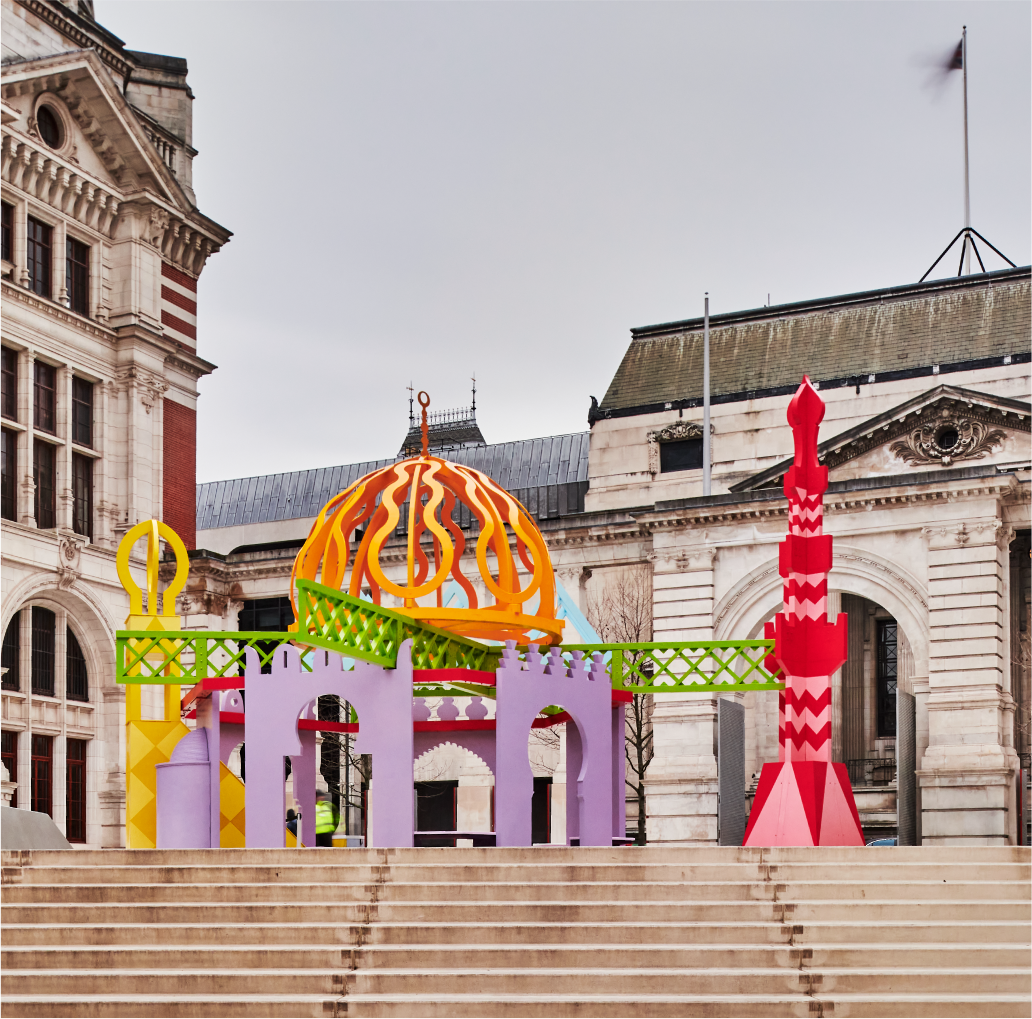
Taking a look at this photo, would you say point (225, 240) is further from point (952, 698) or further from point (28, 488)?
point (952, 698)

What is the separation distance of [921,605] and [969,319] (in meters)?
11.5

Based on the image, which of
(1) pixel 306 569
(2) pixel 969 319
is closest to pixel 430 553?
(2) pixel 969 319

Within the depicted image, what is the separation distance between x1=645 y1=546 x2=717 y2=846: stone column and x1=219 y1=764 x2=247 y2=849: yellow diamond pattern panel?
20.3 meters

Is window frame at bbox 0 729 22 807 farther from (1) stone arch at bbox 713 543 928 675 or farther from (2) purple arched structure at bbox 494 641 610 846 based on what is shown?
(2) purple arched structure at bbox 494 641 610 846

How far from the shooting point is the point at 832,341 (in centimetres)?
4988

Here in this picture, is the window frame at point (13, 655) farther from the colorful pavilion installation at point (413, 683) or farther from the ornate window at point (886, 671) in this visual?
the ornate window at point (886, 671)

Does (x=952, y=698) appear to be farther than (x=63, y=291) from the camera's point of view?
No

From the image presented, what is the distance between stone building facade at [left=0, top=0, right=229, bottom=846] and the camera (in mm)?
40750

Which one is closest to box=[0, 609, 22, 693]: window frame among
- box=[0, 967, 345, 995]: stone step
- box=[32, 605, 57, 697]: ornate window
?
box=[32, 605, 57, 697]: ornate window

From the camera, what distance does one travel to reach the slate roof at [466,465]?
54.0 m

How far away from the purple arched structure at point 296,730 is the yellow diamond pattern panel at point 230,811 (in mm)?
1466

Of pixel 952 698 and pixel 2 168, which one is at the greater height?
pixel 2 168

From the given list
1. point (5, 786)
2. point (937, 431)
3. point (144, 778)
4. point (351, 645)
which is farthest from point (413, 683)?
point (937, 431)

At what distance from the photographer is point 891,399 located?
1857 inches
